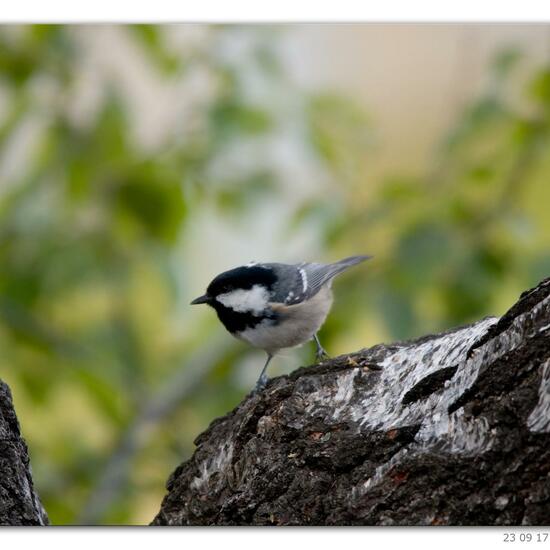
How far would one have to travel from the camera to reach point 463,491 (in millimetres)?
1222

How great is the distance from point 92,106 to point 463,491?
1.93 metres

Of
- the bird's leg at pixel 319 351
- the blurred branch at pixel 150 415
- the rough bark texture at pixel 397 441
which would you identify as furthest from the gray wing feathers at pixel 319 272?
the blurred branch at pixel 150 415

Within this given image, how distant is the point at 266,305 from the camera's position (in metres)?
1.91

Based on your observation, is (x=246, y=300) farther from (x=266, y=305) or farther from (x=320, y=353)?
(x=320, y=353)

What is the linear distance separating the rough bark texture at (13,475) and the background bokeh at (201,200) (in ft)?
3.29

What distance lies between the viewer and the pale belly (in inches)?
74.5

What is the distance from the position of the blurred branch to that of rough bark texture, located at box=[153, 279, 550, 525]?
3.96ft

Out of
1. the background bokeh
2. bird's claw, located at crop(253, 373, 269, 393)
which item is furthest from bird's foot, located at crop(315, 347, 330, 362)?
the background bokeh

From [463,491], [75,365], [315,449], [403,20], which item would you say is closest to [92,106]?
[75,365]

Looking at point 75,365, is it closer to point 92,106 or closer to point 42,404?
point 42,404

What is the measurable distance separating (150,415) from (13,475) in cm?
143

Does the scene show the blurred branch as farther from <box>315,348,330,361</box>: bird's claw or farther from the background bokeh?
<box>315,348,330,361</box>: bird's claw

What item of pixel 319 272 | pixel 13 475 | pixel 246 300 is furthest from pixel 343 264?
pixel 13 475

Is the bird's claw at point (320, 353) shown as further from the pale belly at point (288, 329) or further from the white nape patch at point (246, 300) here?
the white nape patch at point (246, 300)
